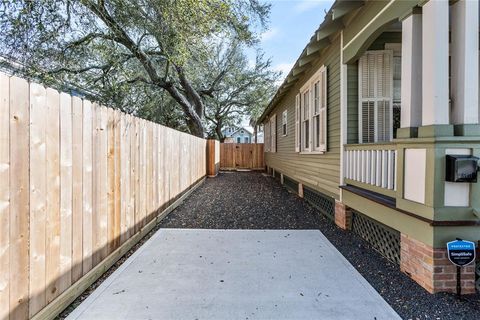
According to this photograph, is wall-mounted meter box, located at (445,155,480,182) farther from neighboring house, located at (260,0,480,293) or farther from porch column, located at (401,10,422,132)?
porch column, located at (401,10,422,132)

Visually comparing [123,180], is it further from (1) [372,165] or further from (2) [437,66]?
(2) [437,66]

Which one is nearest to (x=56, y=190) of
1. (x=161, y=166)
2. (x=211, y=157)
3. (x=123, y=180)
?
(x=123, y=180)

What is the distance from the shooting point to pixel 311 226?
5.25 meters

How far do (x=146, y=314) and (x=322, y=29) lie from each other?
190 inches

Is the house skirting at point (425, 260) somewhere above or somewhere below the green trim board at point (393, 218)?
below

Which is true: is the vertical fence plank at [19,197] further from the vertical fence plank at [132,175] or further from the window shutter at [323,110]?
the window shutter at [323,110]

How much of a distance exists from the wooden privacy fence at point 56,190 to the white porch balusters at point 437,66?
3397mm

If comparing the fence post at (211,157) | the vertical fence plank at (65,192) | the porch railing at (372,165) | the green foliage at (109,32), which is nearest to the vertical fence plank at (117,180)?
the vertical fence plank at (65,192)

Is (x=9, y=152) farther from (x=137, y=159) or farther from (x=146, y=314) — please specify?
(x=137, y=159)

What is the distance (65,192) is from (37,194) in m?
0.36

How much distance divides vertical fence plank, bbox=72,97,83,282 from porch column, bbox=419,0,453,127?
11.1 ft

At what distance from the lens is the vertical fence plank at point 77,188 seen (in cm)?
266

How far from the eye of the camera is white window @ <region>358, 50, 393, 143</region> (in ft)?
15.2

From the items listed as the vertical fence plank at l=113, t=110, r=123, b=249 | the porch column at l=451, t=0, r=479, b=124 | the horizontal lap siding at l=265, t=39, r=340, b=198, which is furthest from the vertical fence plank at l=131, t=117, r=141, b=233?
the porch column at l=451, t=0, r=479, b=124
